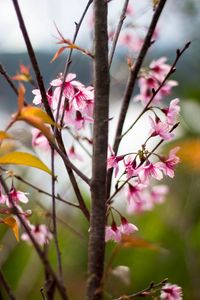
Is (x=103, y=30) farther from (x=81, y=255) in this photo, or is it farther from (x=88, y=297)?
(x=81, y=255)

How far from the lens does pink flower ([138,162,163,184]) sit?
0.86 meters

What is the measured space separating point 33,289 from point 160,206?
89cm

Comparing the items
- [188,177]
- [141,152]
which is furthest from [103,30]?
[188,177]

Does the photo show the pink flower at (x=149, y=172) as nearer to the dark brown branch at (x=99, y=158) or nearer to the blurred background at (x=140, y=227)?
the dark brown branch at (x=99, y=158)

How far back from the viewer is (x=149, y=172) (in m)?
0.87

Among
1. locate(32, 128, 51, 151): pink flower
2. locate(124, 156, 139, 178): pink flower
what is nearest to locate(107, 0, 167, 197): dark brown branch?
locate(124, 156, 139, 178): pink flower

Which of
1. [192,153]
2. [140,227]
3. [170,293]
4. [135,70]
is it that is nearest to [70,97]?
[135,70]

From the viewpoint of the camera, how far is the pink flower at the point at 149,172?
856 millimetres

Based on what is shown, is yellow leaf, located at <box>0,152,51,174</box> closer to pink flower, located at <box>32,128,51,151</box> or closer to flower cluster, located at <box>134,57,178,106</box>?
pink flower, located at <box>32,128,51,151</box>

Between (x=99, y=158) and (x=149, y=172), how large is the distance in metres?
0.11

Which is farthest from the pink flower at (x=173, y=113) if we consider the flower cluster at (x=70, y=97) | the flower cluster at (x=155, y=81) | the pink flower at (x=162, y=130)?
the flower cluster at (x=155, y=81)

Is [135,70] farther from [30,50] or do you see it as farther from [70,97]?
[30,50]

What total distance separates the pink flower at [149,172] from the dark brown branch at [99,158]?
83 mm

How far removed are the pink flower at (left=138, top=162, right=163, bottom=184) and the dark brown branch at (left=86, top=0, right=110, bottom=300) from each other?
0.27ft
